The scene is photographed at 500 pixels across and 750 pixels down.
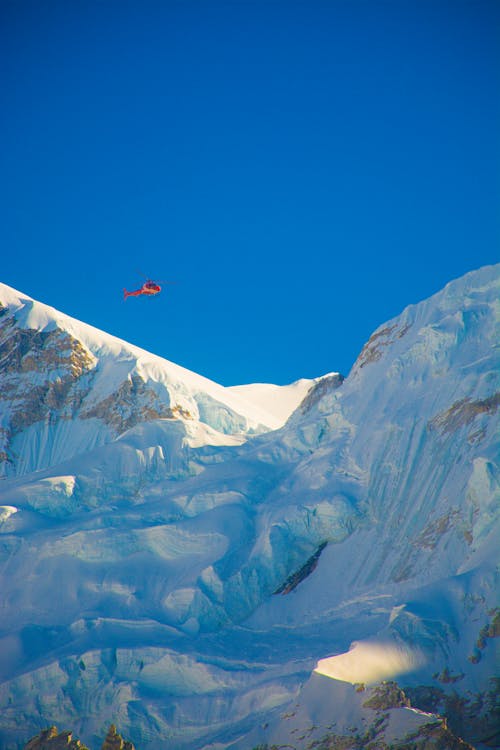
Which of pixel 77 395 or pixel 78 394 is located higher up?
pixel 78 394

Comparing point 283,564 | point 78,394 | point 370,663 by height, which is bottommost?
point 370,663

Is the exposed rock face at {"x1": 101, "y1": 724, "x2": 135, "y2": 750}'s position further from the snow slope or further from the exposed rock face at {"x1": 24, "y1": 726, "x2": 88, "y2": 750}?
the snow slope

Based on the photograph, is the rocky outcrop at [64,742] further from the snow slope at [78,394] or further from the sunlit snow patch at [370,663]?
the snow slope at [78,394]

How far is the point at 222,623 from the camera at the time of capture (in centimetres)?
5812

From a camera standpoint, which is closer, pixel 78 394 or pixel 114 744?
pixel 114 744

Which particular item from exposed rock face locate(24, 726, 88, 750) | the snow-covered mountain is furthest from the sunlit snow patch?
exposed rock face locate(24, 726, 88, 750)

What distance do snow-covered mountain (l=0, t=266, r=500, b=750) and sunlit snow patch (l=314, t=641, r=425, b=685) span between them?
0.11 m

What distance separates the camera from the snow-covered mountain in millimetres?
43562

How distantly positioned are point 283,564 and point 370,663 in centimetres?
2026

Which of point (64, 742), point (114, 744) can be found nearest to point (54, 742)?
point (64, 742)

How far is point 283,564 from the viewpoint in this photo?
2434 inches

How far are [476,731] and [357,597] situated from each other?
16.6 m

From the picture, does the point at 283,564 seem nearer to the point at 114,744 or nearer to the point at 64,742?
the point at 114,744

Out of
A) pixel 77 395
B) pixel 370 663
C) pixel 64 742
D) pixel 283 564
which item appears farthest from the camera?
pixel 77 395
